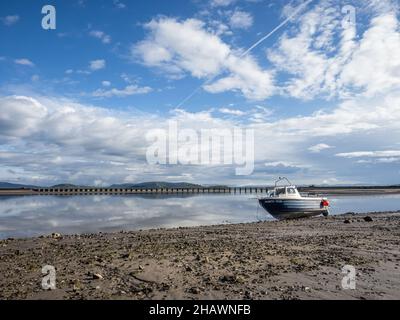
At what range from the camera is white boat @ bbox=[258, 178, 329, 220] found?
33156 millimetres

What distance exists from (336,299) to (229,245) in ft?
23.4

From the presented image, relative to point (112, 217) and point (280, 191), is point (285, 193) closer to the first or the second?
point (280, 191)

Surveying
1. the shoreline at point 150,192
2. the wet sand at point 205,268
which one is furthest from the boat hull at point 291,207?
the shoreline at point 150,192

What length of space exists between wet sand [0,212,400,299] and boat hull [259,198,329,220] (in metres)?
15.9

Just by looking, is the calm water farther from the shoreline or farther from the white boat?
the shoreline

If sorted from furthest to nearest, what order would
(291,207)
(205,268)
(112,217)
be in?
(112,217) < (291,207) < (205,268)

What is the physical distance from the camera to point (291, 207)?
109ft

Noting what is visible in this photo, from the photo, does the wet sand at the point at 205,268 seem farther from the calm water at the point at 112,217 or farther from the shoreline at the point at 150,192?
the shoreline at the point at 150,192

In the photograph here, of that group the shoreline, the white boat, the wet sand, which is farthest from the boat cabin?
the shoreline

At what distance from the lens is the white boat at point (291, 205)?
33.2m

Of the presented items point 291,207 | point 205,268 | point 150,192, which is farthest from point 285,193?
point 150,192

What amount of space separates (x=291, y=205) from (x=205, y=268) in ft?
77.7

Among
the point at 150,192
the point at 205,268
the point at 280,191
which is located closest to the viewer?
the point at 205,268
